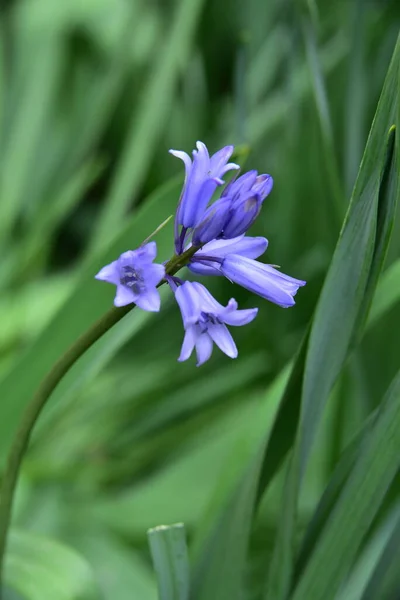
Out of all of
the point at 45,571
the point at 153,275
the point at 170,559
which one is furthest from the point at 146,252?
the point at 45,571

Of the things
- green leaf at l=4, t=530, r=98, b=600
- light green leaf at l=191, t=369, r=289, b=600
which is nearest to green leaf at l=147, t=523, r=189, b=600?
light green leaf at l=191, t=369, r=289, b=600

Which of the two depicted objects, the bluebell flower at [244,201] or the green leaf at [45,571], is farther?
the green leaf at [45,571]

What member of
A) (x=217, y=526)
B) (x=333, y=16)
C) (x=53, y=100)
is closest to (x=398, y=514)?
(x=217, y=526)

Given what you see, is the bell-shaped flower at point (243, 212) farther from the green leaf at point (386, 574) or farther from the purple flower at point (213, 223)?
the green leaf at point (386, 574)

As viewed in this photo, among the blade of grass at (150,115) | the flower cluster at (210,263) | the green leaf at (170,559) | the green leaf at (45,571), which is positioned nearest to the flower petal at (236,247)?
the flower cluster at (210,263)

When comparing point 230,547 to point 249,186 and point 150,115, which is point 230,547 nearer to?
point 249,186

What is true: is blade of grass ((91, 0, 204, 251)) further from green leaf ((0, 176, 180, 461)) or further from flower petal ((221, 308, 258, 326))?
flower petal ((221, 308, 258, 326))
